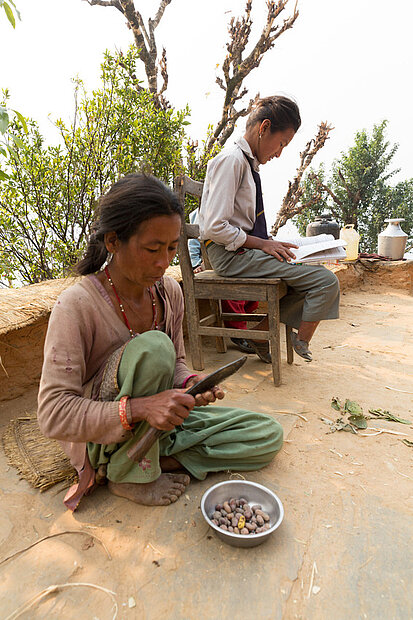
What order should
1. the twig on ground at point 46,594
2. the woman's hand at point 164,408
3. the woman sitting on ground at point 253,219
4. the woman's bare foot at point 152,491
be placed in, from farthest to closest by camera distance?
the woman sitting on ground at point 253,219 < the woman's bare foot at point 152,491 < the woman's hand at point 164,408 < the twig on ground at point 46,594

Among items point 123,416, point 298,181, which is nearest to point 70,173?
point 123,416

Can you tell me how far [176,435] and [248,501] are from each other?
42 cm

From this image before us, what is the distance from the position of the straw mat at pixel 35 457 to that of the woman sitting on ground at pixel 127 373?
22 centimetres

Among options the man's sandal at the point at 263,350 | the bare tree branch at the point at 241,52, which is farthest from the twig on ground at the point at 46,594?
the bare tree branch at the point at 241,52

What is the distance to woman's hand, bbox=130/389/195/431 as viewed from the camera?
49.7 inches

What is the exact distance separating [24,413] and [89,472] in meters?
1.11

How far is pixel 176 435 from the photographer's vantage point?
1.76 meters

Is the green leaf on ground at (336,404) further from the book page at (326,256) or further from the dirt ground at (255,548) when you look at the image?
the book page at (326,256)

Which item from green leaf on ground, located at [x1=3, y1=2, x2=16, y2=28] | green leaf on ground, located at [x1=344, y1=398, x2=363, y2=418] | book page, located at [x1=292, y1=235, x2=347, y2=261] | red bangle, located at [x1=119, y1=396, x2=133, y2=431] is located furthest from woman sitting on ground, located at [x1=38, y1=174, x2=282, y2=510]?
book page, located at [x1=292, y1=235, x2=347, y2=261]

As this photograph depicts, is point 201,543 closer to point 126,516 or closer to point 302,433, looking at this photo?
point 126,516

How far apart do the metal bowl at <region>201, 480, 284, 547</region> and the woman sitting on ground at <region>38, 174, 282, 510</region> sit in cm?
18

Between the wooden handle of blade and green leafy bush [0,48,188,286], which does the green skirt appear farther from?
green leafy bush [0,48,188,286]

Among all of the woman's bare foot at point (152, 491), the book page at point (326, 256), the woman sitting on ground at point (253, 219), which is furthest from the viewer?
the book page at point (326, 256)

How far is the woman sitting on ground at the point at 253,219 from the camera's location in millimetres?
2527
